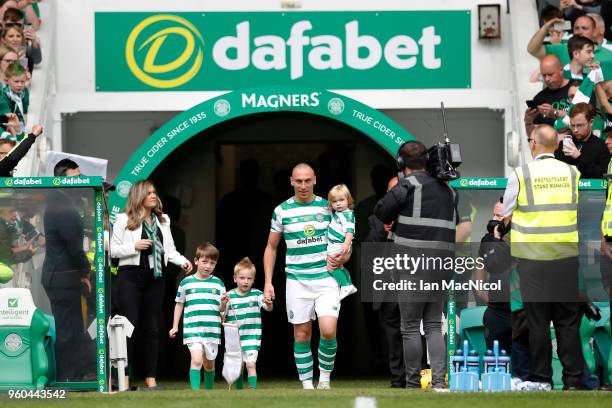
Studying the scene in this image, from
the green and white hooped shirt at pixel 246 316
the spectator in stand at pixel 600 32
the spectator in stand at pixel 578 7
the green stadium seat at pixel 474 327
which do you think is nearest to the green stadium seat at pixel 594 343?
the green stadium seat at pixel 474 327

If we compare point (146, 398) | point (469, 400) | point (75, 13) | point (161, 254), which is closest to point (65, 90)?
point (75, 13)

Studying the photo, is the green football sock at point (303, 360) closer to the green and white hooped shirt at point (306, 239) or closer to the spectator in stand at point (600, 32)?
the green and white hooped shirt at point (306, 239)

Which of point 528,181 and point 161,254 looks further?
point 161,254

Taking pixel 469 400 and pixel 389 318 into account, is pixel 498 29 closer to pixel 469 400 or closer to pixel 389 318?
pixel 389 318

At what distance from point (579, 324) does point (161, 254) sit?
3648 mm

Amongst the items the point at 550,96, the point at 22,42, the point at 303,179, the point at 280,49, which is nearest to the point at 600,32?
the point at 550,96

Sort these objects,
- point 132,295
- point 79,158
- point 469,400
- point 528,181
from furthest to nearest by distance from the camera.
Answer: point 79,158 → point 132,295 → point 528,181 → point 469,400

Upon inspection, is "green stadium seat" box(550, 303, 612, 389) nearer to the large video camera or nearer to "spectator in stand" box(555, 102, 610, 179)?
"spectator in stand" box(555, 102, 610, 179)

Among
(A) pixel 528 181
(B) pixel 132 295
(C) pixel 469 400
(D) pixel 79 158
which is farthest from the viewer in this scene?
(D) pixel 79 158

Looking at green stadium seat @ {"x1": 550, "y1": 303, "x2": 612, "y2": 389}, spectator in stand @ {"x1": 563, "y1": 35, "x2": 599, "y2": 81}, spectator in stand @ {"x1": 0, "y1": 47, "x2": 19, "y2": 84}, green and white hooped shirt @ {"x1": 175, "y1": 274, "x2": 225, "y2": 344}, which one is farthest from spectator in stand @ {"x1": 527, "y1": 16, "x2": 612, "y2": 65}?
spectator in stand @ {"x1": 0, "y1": 47, "x2": 19, "y2": 84}

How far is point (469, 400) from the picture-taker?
10414 mm

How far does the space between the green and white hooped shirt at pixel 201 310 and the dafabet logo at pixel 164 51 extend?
343cm

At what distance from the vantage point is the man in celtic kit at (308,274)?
12734 mm

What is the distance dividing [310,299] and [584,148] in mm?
2995
